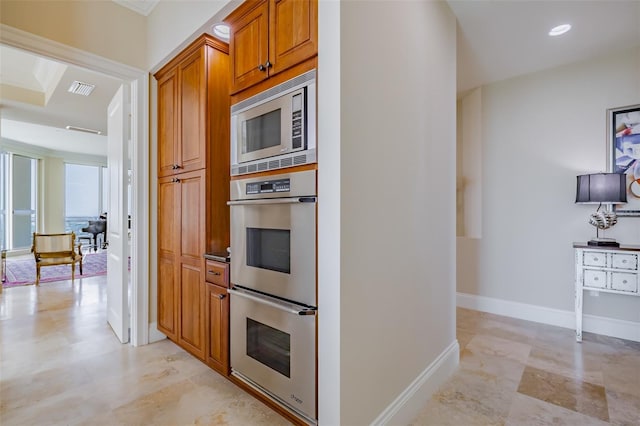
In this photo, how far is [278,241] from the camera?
1.64 metres

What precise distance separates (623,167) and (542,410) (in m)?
2.41

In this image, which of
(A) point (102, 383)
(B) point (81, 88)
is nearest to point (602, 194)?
(A) point (102, 383)

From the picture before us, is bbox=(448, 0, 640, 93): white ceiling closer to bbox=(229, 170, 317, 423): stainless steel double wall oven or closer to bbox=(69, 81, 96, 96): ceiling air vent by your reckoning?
bbox=(229, 170, 317, 423): stainless steel double wall oven

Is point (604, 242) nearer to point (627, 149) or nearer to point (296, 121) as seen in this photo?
point (627, 149)

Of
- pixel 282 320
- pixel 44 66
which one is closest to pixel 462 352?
pixel 282 320

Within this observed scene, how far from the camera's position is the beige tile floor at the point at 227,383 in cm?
174

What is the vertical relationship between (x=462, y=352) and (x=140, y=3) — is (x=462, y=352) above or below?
below

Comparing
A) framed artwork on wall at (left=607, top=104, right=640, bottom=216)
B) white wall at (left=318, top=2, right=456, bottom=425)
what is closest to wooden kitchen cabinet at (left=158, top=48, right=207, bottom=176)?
white wall at (left=318, top=2, right=456, bottom=425)

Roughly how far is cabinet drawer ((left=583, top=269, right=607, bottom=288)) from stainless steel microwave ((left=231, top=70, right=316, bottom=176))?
291cm

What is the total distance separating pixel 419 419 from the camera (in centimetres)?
173

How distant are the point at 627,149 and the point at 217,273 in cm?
378

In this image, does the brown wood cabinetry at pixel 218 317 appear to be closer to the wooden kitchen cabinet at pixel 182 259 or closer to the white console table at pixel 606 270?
the wooden kitchen cabinet at pixel 182 259

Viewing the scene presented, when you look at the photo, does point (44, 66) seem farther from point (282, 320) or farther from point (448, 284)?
point (448, 284)

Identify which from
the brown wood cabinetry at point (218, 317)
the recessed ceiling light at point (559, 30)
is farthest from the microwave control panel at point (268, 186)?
the recessed ceiling light at point (559, 30)
